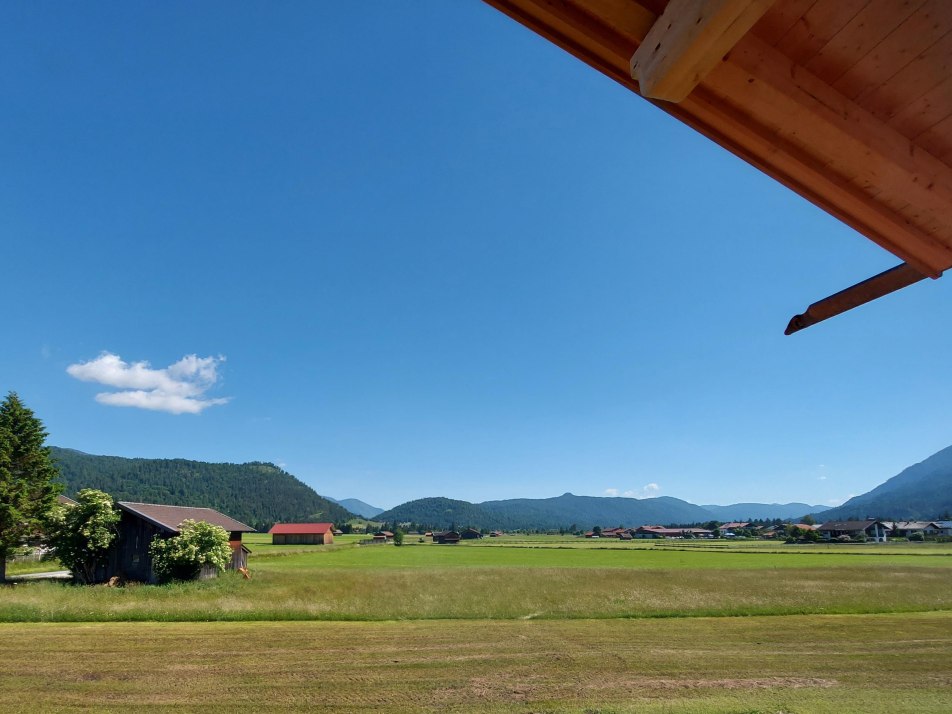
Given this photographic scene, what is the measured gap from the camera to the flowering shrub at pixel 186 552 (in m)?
29.7

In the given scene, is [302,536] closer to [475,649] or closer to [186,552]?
[186,552]

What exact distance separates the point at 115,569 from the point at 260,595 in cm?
1043

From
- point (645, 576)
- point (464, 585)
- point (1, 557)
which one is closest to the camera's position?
point (1, 557)

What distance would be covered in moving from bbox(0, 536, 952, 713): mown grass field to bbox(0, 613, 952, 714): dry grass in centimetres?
7

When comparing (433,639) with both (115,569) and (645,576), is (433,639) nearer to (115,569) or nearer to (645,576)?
(115,569)

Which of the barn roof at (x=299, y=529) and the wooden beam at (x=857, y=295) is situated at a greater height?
the wooden beam at (x=857, y=295)

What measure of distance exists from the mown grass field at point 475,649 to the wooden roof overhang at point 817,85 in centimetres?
1001

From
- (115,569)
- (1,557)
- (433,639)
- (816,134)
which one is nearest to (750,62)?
(816,134)

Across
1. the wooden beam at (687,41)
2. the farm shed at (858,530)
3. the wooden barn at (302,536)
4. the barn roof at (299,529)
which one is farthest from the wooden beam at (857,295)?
the farm shed at (858,530)

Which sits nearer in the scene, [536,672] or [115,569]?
[536,672]

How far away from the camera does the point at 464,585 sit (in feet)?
111

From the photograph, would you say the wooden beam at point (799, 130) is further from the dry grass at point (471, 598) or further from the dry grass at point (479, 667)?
the dry grass at point (471, 598)

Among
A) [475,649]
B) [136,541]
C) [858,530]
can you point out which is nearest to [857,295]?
[475,649]

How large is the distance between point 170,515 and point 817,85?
129ft
